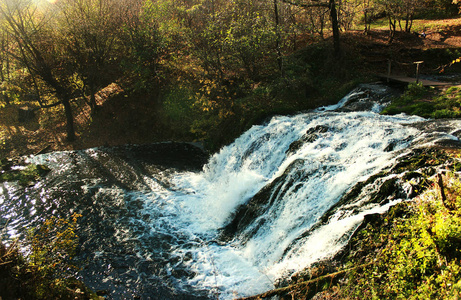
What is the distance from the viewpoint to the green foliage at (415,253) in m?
3.81

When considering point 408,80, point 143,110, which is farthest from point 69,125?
point 408,80

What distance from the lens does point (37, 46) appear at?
1741 cm

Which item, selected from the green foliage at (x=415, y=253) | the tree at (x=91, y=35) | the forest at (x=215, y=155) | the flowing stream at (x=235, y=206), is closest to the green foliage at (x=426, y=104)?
the forest at (x=215, y=155)

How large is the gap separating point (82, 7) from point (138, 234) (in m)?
15.0

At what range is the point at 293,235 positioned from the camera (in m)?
6.85

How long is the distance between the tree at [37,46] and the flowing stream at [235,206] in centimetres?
733

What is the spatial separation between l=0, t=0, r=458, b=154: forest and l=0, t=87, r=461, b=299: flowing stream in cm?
339

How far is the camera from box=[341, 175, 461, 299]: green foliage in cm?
381

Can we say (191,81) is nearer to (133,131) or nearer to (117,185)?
(133,131)

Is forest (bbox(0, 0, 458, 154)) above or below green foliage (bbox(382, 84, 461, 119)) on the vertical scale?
above

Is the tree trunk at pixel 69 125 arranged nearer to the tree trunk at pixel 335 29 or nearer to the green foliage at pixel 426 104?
the tree trunk at pixel 335 29

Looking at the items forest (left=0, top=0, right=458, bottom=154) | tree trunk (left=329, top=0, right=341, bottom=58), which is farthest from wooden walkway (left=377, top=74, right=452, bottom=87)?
tree trunk (left=329, top=0, right=341, bottom=58)

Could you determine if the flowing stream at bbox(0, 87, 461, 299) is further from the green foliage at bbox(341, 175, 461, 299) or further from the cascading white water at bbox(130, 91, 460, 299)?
the green foliage at bbox(341, 175, 461, 299)

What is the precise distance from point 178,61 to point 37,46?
320 inches
